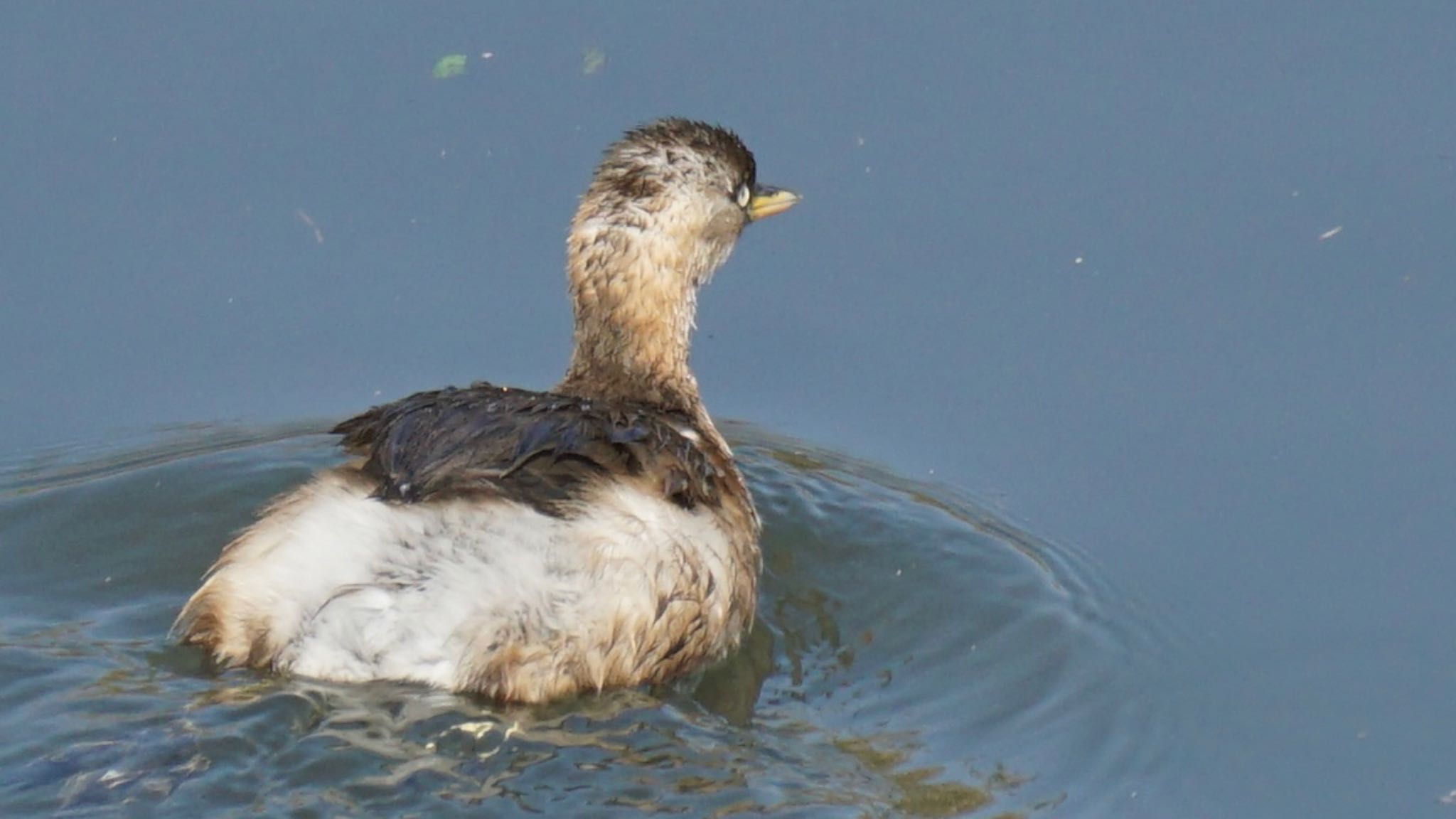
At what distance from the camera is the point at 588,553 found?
21.6 feet

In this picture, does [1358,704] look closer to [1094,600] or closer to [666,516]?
[1094,600]

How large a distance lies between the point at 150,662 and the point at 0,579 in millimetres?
894

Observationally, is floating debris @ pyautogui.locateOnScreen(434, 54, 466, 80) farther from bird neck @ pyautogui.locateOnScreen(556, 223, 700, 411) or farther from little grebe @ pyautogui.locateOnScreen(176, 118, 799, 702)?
little grebe @ pyautogui.locateOnScreen(176, 118, 799, 702)

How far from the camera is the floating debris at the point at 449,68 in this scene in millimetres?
9008

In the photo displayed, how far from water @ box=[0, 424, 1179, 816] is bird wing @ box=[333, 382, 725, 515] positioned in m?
0.56

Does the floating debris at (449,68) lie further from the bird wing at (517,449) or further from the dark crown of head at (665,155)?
the bird wing at (517,449)

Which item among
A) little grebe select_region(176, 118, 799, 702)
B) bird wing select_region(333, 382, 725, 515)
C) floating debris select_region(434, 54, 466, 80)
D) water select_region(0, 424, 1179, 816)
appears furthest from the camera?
floating debris select_region(434, 54, 466, 80)

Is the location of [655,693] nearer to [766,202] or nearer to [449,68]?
[766,202]

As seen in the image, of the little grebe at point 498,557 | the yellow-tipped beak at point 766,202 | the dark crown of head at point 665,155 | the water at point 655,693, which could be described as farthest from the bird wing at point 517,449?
the yellow-tipped beak at point 766,202

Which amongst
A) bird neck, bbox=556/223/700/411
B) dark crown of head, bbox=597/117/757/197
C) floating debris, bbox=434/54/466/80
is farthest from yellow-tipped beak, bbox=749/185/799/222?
floating debris, bbox=434/54/466/80

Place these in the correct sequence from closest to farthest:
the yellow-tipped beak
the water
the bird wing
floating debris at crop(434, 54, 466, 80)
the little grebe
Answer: the water < the little grebe < the bird wing < the yellow-tipped beak < floating debris at crop(434, 54, 466, 80)

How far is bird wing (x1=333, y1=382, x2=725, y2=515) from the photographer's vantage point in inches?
260

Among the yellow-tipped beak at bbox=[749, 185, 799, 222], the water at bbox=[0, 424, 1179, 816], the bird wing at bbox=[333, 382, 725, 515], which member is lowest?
the water at bbox=[0, 424, 1179, 816]

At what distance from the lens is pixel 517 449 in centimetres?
670
